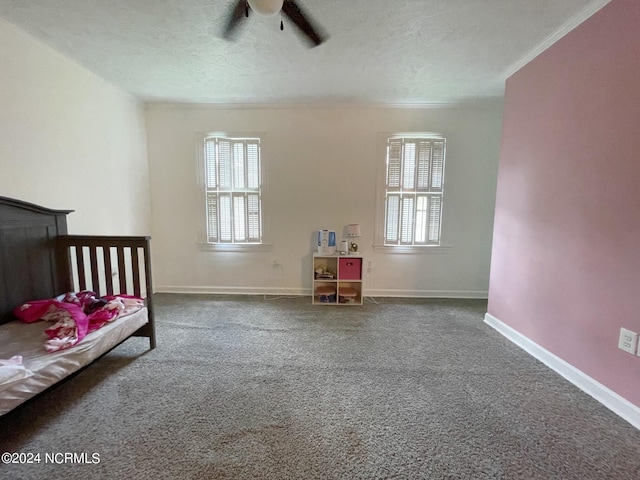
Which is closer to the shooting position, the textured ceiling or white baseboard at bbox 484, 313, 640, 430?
white baseboard at bbox 484, 313, 640, 430

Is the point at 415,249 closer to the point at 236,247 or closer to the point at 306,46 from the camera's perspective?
the point at 236,247

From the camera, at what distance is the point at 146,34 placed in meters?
2.05

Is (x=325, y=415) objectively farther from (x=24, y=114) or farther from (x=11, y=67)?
(x=11, y=67)

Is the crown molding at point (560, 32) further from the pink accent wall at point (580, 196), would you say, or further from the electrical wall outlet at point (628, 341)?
the electrical wall outlet at point (628, 341)

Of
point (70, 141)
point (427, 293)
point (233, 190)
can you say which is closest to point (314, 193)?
point (233, 190)

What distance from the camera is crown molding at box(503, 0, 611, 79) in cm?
172

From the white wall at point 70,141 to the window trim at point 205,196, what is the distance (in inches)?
27.1

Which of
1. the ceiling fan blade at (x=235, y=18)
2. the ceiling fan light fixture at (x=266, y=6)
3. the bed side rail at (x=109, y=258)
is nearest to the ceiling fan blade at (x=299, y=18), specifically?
the ceiling fan light fixture at (x=266, y=6)

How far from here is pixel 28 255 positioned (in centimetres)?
199

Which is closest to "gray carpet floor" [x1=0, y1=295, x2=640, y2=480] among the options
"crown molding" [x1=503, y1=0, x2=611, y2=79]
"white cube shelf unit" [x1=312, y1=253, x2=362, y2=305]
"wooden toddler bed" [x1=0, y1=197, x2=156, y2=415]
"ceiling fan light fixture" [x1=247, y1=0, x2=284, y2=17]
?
"wooden toddler bed" [x1=0, y1=197, x2=156, y2=415]

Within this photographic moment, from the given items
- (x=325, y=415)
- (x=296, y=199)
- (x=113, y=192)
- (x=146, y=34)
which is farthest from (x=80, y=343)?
(x=296, y=199)

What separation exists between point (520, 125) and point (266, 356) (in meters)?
2.99

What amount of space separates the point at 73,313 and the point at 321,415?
1.72 metres

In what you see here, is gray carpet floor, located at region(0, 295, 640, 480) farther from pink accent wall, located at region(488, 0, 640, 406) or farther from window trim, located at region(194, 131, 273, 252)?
window trim, located at region(194, 131, 273, 252)
